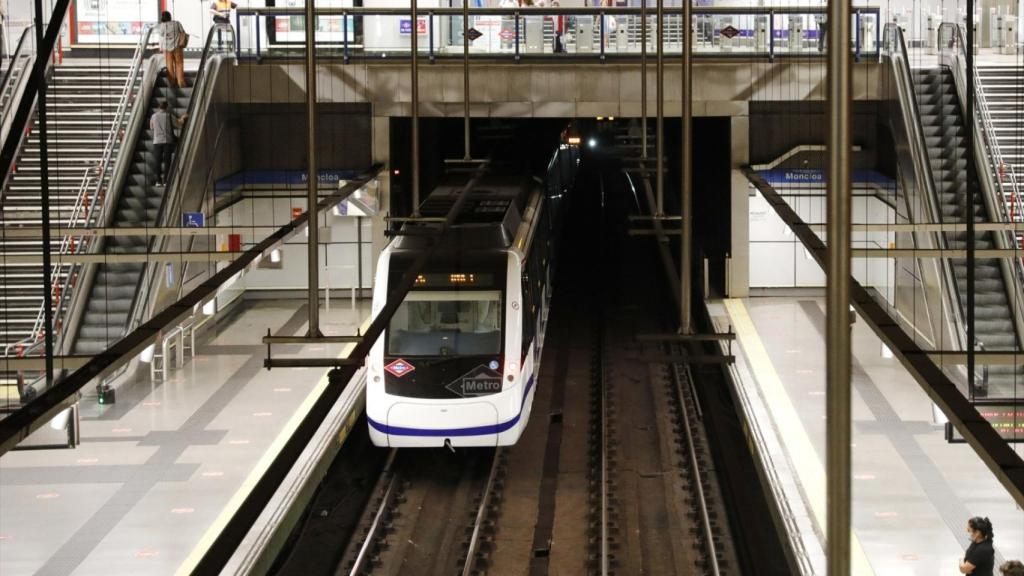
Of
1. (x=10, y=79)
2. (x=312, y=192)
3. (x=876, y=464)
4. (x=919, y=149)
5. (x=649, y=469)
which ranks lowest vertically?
(x=649, y=469)

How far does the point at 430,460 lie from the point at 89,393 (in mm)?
4704

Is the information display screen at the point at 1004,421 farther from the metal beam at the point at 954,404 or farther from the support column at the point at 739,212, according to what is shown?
the support column at the point at 739,212

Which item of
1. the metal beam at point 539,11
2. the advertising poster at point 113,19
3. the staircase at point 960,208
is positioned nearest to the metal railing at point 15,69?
the advertising poster at point 113,19

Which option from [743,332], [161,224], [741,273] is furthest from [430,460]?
[741,273]

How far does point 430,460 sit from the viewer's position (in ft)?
60.8

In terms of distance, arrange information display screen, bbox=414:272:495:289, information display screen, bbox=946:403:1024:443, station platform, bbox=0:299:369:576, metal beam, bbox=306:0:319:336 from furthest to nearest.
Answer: information display screen, bbox=414:272:495:289
station platform, bbox=0:299:369:576
information display screen, bbox=946:403:1024:443
metal beam, bbox=306:0:319:336

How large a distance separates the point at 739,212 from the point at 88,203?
11.1 metres

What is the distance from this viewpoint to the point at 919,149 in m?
19.4

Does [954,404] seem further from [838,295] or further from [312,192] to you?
[312,192]

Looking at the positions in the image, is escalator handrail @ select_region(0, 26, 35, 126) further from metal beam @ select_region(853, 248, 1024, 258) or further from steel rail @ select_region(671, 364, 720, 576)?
metal beam @ select_region(853, 248, 1024, 258)

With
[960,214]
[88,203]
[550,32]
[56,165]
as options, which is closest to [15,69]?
[88,203]

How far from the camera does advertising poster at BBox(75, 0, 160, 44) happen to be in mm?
24391

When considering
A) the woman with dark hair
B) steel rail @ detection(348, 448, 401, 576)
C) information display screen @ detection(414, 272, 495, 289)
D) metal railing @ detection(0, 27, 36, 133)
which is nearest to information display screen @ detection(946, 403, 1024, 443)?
the woman with dark hair

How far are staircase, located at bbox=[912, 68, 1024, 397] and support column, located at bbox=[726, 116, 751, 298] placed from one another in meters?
3.53
